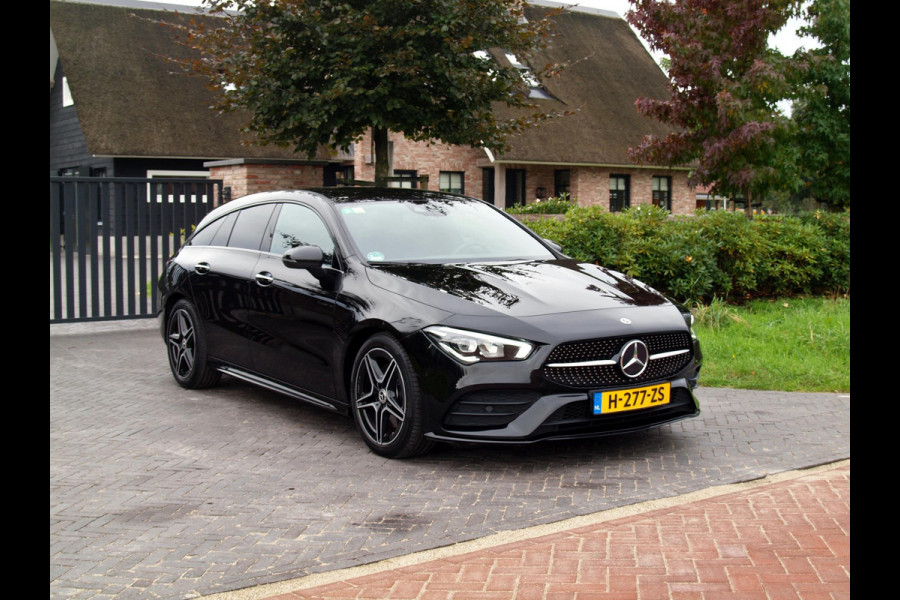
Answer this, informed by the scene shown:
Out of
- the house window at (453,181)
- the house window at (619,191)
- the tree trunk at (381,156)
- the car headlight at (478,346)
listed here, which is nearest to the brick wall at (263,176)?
the tree trunk at (381,156)

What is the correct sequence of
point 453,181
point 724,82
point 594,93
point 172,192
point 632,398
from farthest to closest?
point 594,93 < point 453,181 < point 724,82 < point 172,192 < point 632,398

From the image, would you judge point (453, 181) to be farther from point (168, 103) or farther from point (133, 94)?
point (133, 94)

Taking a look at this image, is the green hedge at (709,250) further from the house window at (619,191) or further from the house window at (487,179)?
the house window at (619,191)

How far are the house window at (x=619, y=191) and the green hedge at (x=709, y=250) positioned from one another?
801 inches

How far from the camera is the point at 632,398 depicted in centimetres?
541

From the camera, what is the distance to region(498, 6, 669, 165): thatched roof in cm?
3117

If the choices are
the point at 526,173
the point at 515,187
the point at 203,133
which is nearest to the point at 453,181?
the point at 515,187

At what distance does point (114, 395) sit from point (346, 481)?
11.8 feet

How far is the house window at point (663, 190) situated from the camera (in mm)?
35156

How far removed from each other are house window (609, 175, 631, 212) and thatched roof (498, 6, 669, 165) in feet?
4.72

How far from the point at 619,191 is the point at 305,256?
95.8 feet

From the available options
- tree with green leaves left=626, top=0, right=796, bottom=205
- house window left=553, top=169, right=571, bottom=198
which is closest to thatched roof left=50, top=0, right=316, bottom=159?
house window left=553, top=169, right=571, bottom=198

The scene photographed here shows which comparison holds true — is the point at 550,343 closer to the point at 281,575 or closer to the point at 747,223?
the point at 281,575

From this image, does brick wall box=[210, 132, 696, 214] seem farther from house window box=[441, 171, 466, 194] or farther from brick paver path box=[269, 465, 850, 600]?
brick paver path box=[269, 465, 850, 600]
